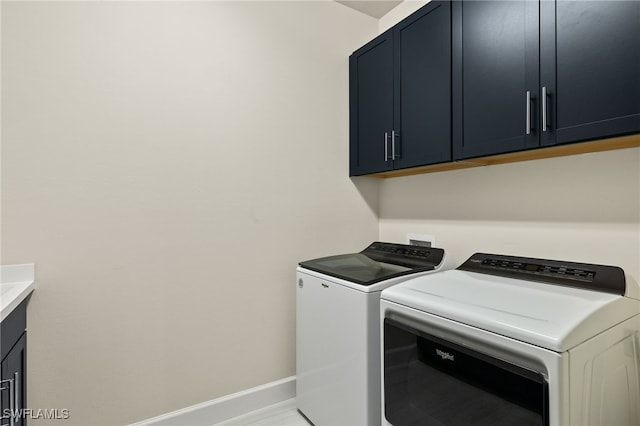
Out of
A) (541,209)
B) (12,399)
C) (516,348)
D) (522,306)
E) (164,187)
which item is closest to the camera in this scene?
(516,348)

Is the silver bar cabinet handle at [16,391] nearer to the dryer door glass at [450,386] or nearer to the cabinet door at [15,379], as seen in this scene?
the cabinet door at [15,379]

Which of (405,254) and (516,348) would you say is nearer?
(516,348)

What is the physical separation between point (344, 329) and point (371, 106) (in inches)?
54.5

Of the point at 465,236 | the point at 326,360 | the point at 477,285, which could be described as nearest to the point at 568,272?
the point at 477,285

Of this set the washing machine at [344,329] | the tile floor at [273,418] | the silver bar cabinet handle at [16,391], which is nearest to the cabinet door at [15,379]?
the silver bar cabinet handle at [16,391]

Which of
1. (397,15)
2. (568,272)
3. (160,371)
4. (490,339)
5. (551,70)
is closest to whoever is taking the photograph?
(490,339)

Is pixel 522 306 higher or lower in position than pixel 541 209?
lower

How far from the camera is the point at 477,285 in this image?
4.45 ft

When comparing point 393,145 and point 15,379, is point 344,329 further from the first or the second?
point 15,379

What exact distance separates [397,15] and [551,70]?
54.5 inches

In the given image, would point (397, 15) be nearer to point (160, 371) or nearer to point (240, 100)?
point (240, 100)

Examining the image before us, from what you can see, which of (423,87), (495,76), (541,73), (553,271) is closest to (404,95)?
(423,87)

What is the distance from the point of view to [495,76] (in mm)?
1425

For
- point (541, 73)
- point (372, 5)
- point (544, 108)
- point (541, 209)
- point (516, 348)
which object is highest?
point (372, 5)
